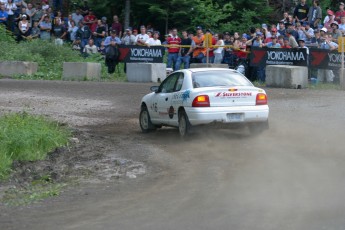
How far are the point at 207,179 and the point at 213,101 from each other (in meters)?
4.32

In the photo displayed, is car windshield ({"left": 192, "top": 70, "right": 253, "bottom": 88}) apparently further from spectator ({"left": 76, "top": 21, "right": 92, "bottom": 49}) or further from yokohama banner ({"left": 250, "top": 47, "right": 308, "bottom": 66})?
spectator ({"left": 76, "top": 21, "right": 92, "bottom": 49})

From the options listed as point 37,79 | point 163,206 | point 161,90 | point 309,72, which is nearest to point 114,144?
point 161,90

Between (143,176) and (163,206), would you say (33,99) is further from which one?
(163,206)

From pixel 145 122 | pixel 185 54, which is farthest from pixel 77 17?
pixel 145 122

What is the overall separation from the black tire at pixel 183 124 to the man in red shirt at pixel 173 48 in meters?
14.5

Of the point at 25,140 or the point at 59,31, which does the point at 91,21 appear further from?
the point at 25,140

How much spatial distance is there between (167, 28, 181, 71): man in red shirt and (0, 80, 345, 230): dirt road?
31.6ft

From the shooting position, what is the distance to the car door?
17.8m

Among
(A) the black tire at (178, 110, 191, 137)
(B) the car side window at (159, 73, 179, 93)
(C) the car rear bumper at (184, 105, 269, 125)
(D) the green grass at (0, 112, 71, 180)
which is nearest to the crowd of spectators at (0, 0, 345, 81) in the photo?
(B) the car side window at (159, 73, 179, 93)

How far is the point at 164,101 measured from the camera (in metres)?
18.1

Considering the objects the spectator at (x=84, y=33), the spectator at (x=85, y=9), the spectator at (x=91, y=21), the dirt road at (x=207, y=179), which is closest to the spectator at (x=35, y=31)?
the spectator at (x=84, y=33)

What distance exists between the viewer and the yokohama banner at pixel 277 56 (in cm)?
2823

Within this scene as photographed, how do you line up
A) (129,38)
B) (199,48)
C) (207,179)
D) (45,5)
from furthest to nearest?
(45,5), (129,38), (199,48), (207,179)

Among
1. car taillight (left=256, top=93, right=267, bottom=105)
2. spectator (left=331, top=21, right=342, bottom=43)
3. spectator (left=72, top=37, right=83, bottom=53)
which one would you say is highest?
spectator (left=331, top=21, right=342, bottom=43)
